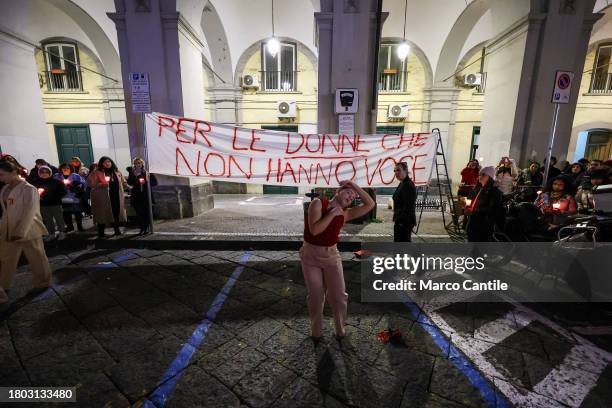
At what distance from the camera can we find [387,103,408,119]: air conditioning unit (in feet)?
41.1

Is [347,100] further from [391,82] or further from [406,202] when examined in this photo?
[391,82]

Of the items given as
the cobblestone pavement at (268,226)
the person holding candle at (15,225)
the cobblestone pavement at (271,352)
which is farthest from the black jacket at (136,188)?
the cobblestone pavement at (271,352)

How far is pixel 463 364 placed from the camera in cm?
252

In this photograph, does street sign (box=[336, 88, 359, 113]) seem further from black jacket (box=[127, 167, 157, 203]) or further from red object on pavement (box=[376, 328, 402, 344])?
red object on pavement (box=[376, 328, 402, 344])

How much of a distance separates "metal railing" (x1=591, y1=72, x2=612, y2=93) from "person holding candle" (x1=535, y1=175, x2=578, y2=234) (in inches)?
528

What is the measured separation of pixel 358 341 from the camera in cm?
281

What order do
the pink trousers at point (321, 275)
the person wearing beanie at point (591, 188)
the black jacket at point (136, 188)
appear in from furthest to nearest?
the black jacket at point (136, 188), the person wearing beanie at point (591, 188), the pink trousers at point (321, 275)

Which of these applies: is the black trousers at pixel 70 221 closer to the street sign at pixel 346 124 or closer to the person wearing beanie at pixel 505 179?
the street sign at pixel 346 124

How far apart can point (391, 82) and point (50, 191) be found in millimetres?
13178

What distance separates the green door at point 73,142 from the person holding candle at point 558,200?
17070mm

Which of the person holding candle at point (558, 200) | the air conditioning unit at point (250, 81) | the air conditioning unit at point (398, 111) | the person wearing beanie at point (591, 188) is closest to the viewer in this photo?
the person holding candle at point (558, 200)

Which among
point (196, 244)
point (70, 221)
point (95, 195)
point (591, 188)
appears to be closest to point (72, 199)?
point (70, 221)

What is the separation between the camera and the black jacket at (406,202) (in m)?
4.12

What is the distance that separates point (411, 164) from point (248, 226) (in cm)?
395
